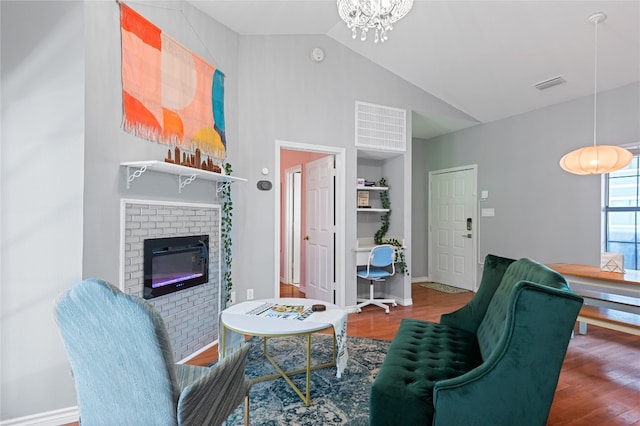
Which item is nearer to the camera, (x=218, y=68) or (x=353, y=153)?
(x=218, y=68)

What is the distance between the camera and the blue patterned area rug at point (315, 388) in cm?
203

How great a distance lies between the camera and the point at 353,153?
175 inches

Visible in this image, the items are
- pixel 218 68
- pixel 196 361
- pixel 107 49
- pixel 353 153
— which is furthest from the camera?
pixel 353 153

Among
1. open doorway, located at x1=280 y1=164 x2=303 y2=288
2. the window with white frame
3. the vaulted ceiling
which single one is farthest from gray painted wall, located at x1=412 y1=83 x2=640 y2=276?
open doorway, located at x1=280 y1=164 x2=303 y2=288

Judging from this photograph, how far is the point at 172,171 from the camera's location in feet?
8.95

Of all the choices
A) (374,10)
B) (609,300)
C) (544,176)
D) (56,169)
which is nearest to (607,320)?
(609,300)

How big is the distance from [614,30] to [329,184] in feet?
10.9

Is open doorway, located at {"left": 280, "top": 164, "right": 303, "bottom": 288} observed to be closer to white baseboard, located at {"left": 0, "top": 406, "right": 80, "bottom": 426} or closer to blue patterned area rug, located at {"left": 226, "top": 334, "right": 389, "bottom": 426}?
blue patterned area rug, located at {"left": 226, "top": 334, "right": 389, "bottom": 426}

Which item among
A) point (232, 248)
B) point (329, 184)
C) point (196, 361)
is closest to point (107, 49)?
point (232, 248)

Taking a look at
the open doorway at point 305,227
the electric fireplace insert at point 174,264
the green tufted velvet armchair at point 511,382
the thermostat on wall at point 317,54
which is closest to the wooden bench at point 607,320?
the green tufted velvet armchair at point 511,382

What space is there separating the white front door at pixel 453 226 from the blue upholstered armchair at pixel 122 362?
542 centimetres

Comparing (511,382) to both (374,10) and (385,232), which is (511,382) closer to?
(374,10)

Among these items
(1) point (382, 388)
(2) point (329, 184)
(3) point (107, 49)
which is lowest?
(1) point (382, 388)

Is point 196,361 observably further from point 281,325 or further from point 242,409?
point 281,325
